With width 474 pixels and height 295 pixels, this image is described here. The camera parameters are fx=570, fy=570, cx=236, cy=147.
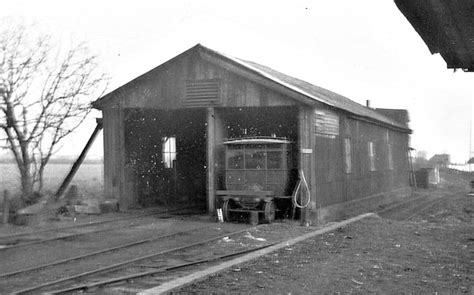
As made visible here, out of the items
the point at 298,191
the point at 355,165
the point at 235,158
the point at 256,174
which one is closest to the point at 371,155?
the point at 355,165

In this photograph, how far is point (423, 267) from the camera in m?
9.05

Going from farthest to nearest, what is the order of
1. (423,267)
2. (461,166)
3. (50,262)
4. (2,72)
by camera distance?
(461,166) → (2,72) → (50,262) → (423,267)

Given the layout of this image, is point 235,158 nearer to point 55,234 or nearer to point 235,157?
A: point 235,157

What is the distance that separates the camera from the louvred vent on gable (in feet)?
62.1

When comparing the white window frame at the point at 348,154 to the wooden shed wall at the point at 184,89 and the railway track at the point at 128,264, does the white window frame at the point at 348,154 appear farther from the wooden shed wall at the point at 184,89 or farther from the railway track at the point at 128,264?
the railway track at the point at 128,264

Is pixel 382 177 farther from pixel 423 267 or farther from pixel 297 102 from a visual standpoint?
pixel 423 267

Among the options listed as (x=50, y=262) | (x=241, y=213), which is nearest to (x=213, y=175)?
(x=241, y=213)

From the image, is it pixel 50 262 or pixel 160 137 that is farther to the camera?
pixel 160 137

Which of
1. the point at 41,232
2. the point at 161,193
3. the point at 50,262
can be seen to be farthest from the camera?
the point at 161,193

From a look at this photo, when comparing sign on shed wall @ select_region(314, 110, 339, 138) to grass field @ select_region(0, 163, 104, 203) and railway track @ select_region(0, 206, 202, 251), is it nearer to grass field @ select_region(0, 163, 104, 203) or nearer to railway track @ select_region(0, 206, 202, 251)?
railway track @ select_region(0, 206, 202, 251)

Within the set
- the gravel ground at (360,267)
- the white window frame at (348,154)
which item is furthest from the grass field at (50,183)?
the gravel ground at (360,267)

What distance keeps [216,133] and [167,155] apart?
6.27 meters

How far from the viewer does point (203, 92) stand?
1908cm

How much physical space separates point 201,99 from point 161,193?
6366mm
